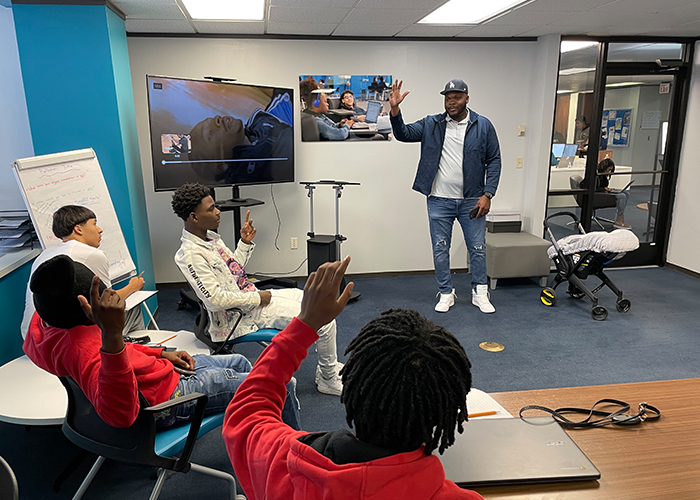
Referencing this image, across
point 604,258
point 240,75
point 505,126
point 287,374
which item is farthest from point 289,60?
point 287,374

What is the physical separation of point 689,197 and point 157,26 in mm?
5434

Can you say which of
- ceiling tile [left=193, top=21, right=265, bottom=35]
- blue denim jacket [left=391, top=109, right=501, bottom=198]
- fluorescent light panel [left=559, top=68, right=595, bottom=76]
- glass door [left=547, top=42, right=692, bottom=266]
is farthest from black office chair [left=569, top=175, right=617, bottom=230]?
ceiling tile [left=193, top=21, right=265, bottom=35]

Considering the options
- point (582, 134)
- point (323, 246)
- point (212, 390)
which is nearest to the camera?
point (212, 390)

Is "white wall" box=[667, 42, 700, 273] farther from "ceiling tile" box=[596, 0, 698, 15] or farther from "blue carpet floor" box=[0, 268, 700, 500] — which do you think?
"ceiling tile" box=[596, 0, 698, 15]

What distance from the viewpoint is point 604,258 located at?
4074 mm

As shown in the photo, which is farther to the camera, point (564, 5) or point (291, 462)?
point (564, 5)

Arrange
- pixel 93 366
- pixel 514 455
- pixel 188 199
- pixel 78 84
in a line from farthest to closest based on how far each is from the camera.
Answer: pixel 78 84
pixel 188 199
pixel 93 366
pixel 514 455

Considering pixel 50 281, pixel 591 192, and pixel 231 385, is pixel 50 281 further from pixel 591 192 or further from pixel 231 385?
pixel 591 192

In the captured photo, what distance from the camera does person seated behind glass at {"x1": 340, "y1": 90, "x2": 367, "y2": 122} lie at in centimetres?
484

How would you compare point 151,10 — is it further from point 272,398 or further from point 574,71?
point 574,71

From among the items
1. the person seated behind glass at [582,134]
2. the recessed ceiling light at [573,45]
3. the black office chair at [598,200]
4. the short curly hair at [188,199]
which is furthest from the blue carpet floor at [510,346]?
the recessed ceiling light at [573,45]

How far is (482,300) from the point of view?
4.28 metres

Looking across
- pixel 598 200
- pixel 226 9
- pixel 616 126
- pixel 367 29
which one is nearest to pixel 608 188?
pixel 598 200

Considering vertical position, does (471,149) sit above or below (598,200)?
above
